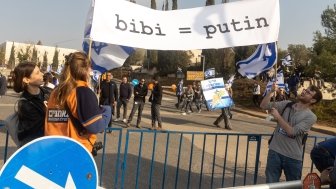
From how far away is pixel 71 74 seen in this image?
309cm

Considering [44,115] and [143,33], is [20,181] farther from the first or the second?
[143,33]

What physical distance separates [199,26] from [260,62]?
100 centimetres

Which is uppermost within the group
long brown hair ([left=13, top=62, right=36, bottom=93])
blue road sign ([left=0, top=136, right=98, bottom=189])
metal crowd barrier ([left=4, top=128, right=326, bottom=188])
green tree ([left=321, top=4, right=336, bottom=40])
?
green tree ([left=321, top=4, right=336, bottom=40])

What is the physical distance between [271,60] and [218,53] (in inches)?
1670

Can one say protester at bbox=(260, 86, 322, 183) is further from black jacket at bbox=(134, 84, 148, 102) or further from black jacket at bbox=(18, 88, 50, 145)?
black jacket at bbox=(134, 84, 148, 102)

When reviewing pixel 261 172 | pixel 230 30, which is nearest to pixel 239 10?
pixel 230 30

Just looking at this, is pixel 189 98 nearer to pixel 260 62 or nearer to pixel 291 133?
pixel 260 62

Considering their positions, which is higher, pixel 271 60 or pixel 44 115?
pixel 271 60

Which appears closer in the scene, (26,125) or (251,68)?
(26,125)

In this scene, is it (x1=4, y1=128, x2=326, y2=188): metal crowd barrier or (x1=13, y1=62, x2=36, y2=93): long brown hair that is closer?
(x1=13, y1=62, x2=36, y2=93): long brown hair

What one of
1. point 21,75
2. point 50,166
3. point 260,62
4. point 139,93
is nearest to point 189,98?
point 139,93

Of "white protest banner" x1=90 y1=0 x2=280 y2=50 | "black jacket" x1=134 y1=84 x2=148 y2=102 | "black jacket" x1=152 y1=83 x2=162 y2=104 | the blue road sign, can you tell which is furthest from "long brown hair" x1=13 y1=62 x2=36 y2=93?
"black jacket" x1=134 y1=84 x2=148 y2=102

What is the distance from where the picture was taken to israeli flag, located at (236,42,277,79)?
599cm

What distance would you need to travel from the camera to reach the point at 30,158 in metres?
2.14
